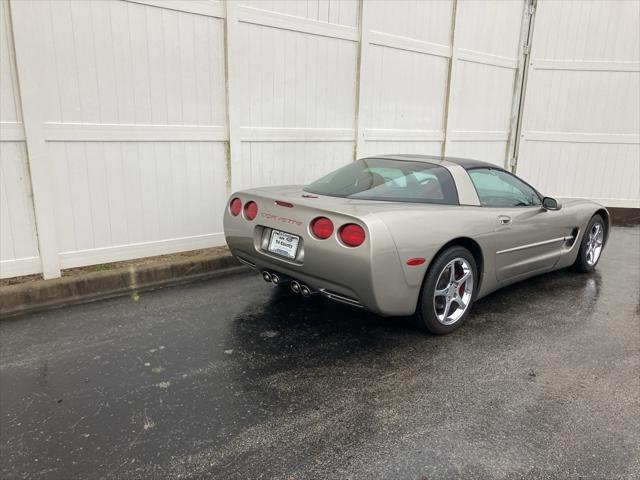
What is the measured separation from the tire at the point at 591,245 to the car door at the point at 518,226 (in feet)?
2.20

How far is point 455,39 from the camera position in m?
8.06

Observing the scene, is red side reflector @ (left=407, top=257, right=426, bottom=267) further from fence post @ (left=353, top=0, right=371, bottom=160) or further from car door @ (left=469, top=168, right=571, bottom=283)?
fence post @ (left=353, top=0, right=371, bottom=160)

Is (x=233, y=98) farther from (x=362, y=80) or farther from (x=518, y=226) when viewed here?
(x=518, y=226)

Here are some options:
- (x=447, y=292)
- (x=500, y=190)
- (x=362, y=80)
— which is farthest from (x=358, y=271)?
(x=362, y=80)

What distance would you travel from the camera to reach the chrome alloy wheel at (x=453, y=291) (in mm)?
3814

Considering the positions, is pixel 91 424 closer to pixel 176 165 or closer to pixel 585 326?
pixel 176 165

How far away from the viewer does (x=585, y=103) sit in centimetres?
936

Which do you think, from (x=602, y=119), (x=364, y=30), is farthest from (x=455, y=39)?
(x=602, y=119)

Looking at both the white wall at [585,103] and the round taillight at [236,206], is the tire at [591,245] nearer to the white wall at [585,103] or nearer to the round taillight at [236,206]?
the round taillight at [236,206]

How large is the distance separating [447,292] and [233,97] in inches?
133

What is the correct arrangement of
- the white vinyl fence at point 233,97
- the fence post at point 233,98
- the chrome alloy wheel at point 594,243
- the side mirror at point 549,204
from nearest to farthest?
the white vinyl fence at point 233,97
the side mirror at point 549,204
the fence post at point 233,98
the chrome alloy wheel at point 594,243

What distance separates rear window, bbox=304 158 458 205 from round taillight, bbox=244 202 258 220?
0.50m

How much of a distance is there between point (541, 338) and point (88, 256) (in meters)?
4.26

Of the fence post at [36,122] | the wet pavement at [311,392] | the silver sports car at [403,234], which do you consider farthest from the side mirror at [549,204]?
the fence post at [36,122]
